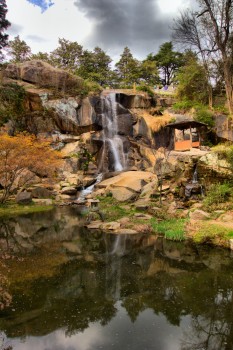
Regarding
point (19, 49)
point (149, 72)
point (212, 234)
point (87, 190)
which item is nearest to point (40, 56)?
point (19, 49)

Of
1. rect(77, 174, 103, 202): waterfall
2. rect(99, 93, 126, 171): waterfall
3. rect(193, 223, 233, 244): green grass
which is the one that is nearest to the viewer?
rect(193, 223, 233, 244): green grass

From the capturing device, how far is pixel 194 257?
427 inches

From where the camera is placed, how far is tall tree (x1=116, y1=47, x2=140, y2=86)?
4557 centimetres

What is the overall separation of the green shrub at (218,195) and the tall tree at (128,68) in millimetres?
32862

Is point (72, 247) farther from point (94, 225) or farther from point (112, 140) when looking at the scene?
point (112, 140)

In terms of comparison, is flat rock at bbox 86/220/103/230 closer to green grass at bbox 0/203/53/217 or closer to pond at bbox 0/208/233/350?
pond at bbox 0/208/233/350

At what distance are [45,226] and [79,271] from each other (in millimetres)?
6970

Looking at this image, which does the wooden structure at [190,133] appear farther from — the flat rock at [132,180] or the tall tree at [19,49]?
the tall tree at [19,49]

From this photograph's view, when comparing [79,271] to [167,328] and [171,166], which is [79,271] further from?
[171,166]

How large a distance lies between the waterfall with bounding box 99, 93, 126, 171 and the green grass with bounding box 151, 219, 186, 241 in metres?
15.0

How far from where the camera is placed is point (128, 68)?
47.4 metres

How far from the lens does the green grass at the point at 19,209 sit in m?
18.9

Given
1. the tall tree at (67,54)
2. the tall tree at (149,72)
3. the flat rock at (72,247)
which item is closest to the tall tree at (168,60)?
the tall tree at (149,72)

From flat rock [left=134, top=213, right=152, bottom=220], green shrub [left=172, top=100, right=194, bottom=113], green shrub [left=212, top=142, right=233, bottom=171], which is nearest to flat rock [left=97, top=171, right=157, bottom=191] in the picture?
flat rock [left=134, top=213, right=152, bottom=220]
